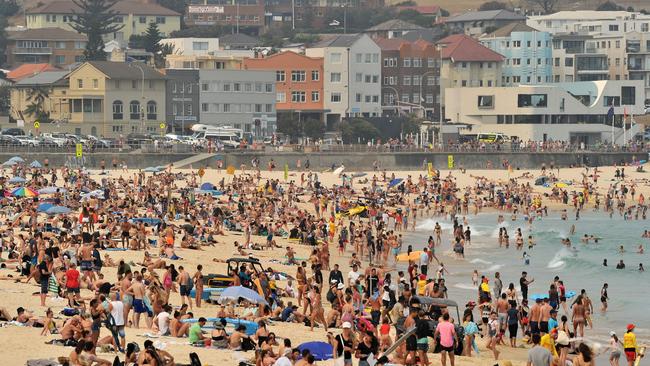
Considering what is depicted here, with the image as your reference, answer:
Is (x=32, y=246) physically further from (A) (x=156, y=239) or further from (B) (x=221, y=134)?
(B) (x=221, y=134)

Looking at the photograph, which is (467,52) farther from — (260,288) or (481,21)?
(260,288)

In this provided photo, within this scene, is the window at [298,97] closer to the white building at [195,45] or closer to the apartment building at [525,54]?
the apartment building at [525,54]

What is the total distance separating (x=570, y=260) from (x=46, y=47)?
94.2 m

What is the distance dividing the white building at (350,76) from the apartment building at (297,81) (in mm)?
612

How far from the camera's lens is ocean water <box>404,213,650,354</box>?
3155cm

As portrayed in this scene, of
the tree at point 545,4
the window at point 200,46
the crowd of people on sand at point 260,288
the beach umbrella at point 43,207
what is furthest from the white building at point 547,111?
the tree at point 545,4

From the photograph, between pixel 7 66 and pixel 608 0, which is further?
pixel 608 0

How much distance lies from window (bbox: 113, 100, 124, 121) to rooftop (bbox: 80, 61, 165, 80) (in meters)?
1.69

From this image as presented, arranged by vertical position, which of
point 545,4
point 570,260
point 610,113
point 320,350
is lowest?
point 570,260

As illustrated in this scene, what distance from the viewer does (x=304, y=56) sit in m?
99.9

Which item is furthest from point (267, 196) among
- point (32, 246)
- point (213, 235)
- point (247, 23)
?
point (247, 23)

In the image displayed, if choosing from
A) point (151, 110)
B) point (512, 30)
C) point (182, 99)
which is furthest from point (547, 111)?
point (151, 110)

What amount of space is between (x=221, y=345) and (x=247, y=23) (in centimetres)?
13452

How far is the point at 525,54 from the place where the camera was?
4417 inches
